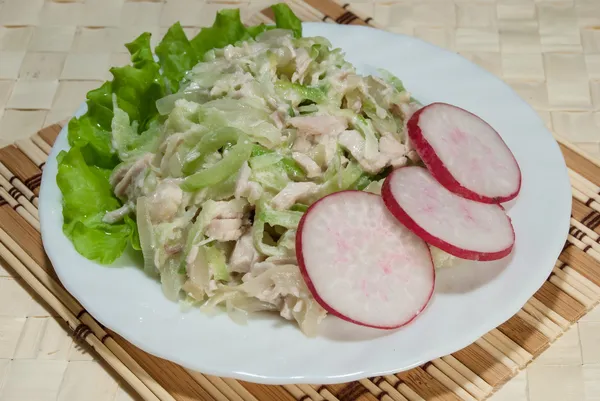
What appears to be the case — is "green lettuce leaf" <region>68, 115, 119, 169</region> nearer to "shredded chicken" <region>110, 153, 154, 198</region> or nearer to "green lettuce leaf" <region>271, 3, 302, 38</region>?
"shredded chicken" <region>110, 153, 154, 198</region>

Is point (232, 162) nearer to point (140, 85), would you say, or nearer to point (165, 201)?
point (165, 201)

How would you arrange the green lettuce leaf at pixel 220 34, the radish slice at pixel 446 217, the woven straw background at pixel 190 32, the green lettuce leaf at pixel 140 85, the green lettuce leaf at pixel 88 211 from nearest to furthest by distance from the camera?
the radish slice at pixel 446 217, the green lettuce leaf at pixel 88 211, the green lettuce leaf at pixel 140 85, the green lettuce leaf at pixel 220 34, the woven straw background at pixel 190 32

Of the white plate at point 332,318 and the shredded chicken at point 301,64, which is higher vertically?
the shredded chicken at point 301,64

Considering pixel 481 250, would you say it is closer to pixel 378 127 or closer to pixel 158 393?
pixel 378 127

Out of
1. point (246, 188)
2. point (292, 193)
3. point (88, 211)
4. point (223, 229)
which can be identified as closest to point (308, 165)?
point (292, 193)

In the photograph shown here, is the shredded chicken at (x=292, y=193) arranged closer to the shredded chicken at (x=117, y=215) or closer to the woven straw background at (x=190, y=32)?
the shredded chicken at (x=117, y=215)

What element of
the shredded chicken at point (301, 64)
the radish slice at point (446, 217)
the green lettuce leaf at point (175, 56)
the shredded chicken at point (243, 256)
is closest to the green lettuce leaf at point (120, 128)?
the green lettuce leaf at point (175, 56)

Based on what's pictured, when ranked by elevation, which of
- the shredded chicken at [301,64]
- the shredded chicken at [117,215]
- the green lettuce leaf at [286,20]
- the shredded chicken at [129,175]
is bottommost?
the shredded chicken at [117,215]
